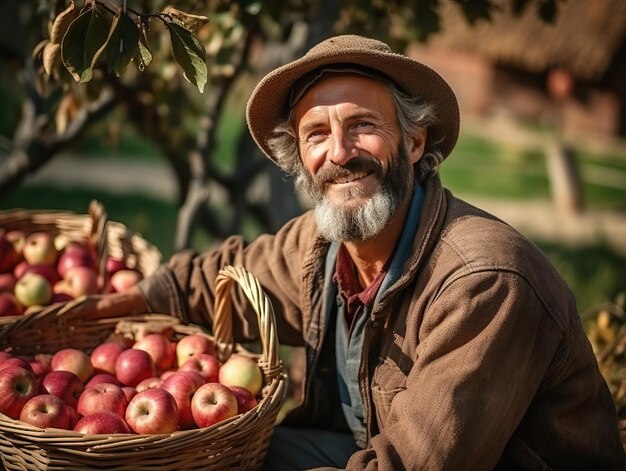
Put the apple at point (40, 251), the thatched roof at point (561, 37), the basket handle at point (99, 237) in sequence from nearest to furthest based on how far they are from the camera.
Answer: the basket handle at point (99, 237), the apple at point (40, 251), the thatched roof at point (561, 37)

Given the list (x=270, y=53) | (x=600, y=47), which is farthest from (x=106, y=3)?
(x=600, y=47)

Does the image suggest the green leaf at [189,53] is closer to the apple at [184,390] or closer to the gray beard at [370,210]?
the gray beard at [370,210]

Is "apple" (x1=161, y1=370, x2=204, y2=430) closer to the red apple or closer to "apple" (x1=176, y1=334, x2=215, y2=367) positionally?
the red apple

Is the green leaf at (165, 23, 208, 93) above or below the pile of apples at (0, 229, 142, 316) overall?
above

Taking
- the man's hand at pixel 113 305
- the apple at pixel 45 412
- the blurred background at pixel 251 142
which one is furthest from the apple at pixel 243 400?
the blurred background at pixel 251 142

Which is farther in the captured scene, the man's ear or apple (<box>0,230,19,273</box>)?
apple (<box>0,230,19,273</box>)

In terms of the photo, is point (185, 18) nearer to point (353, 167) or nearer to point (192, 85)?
point (353, 167)

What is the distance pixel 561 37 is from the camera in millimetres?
10648

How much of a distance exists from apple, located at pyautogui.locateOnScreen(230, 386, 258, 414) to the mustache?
68 cm

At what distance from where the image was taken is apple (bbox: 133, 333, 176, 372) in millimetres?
2768

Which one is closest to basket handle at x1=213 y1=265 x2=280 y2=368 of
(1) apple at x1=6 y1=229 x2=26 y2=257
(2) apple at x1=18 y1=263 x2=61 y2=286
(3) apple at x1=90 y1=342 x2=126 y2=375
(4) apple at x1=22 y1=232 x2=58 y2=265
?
(3) apple at x1=90 y1=342 x2=126 y2=375

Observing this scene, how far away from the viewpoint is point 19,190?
707 cm

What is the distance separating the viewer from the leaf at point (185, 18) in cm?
211

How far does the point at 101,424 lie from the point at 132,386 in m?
0.43
